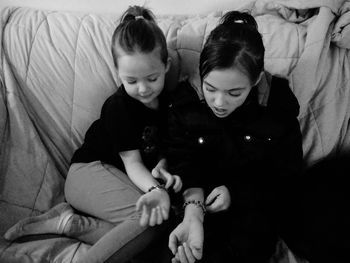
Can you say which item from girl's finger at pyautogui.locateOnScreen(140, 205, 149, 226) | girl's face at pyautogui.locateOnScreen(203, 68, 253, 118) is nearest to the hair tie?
girl's face at pyautogui.locateOnScreen(203, 68, 253, 118)

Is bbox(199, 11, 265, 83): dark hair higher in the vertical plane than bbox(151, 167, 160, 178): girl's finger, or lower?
higher

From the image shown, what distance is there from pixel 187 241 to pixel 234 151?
30cm

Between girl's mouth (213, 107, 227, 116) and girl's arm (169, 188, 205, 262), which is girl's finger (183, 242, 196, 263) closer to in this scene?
girl's arm (169, 188, 205, 262)

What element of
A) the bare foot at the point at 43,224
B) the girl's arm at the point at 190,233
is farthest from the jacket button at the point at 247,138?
the bare foot at the point at 43,224

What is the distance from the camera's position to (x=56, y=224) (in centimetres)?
108

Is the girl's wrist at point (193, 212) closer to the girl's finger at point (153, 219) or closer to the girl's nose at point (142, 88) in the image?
the girl's finger at point (153, 219)

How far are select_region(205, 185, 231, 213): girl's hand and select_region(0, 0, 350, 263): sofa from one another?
207 millimetres

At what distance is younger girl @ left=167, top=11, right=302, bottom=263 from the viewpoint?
0.97 metres

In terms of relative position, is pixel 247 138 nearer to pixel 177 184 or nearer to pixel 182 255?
pixel 177 184

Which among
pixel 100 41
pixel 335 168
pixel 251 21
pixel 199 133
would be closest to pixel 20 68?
pixel 100 41

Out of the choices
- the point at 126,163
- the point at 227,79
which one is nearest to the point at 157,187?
the point at 126,163

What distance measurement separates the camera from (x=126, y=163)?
1126 mm

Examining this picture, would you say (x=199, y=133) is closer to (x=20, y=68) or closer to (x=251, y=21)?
(x=251, y=21)

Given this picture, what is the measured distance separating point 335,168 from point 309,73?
0.31m
